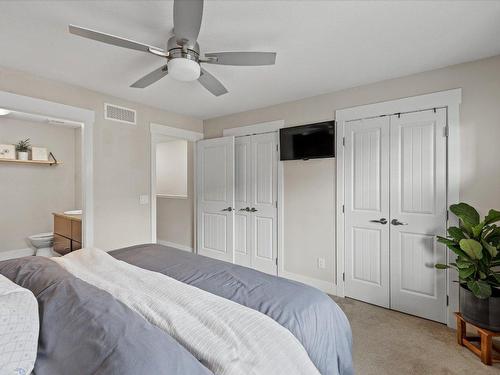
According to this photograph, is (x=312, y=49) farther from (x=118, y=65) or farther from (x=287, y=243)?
(x=287, y=243)

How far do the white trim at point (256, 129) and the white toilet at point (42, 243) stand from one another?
130 inches

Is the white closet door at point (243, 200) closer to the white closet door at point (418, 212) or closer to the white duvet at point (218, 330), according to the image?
the white closet door at point (418, 212)

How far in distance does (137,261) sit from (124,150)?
1932 millimetres

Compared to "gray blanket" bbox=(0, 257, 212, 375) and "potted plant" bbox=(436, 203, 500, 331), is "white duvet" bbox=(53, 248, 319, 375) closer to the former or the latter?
"gray blanket" bbox=(0, 257, 212, 375)

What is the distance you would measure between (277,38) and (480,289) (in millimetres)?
2363

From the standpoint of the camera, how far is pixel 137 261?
1.95m

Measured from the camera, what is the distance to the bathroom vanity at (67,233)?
136 inches

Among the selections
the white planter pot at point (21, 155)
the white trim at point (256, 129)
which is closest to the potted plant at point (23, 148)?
the white planter pot at point (21, 155)

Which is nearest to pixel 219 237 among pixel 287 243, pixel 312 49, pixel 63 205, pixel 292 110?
pixel 287 243

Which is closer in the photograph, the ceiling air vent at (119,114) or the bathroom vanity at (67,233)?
the ceiling air vent at (119,114)

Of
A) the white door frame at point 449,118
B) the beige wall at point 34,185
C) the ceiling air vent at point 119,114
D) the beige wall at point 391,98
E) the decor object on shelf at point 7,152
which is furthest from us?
the beige wall at point 34,185

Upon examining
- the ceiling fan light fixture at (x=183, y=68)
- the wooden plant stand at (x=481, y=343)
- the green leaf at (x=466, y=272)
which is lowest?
the wooden plant stand at (x=481, y=343)

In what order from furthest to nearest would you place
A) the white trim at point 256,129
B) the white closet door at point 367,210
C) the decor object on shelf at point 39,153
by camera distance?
the decor object on shelf at point 39,153, the white trim at point 256,129, the white closet door at point 367,210

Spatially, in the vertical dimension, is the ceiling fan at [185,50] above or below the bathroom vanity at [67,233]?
above
